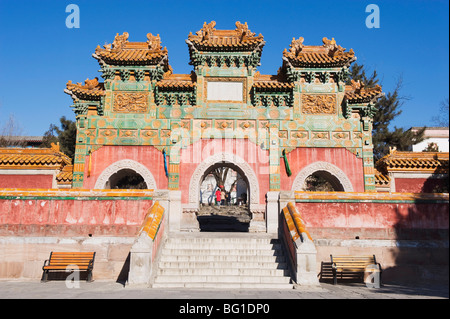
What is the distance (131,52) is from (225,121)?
17.8 ft

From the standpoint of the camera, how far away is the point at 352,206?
1096 centimetres

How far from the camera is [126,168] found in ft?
47.4

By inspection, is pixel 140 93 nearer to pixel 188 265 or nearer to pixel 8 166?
pixel 8 166

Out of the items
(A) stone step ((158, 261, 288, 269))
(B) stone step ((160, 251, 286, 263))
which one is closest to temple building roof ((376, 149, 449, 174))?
(B) stone step ((160, 251, 286, 263))

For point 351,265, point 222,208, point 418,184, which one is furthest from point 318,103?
point 222,208

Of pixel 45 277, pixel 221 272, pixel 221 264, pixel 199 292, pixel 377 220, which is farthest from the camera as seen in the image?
pixel 377 220

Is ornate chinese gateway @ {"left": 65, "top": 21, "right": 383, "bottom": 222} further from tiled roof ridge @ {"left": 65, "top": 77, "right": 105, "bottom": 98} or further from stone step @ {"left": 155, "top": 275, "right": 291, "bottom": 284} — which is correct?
stone step @ {"left": 155, "top": 275, "right": 291, "bottom": 284}

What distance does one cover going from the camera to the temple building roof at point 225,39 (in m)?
15.1

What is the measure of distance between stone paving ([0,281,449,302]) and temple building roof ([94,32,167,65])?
9464mm

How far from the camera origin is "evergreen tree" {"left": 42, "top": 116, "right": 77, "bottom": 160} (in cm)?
2714

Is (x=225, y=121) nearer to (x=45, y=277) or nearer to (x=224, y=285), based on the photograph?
(x=224, y=285)

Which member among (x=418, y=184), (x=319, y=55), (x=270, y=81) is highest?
(x=319, y=55)

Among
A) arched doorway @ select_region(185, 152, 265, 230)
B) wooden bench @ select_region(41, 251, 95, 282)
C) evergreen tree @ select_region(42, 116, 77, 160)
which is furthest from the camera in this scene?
evergreen tree @ select_region(42, 116, 77, 160)
